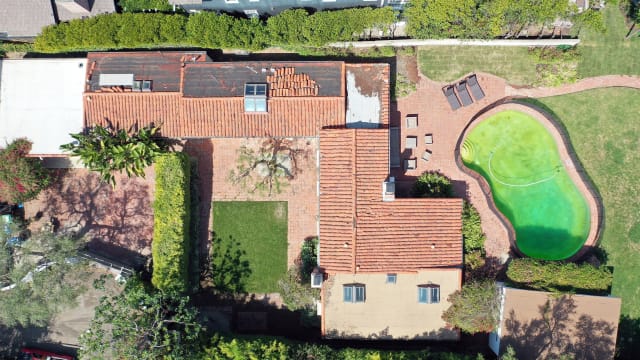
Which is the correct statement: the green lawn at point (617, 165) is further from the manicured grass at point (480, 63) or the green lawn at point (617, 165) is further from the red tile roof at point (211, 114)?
the red tile roof at point (211, 114)

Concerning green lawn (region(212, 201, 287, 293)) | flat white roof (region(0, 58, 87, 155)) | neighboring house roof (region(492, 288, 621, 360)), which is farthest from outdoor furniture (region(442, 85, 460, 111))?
flat white roof (region(0, 58, 87, 155))

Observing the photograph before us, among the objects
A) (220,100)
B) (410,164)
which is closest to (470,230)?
(410,164)

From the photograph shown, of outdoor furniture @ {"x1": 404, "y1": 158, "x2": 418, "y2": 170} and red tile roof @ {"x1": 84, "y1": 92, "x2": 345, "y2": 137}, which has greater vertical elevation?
red tile roof @ {"x1": 84, "y1": 92, "x2": 345, "y2": 137}

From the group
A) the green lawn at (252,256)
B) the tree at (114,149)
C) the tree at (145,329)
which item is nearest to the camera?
the tree at (145,329)

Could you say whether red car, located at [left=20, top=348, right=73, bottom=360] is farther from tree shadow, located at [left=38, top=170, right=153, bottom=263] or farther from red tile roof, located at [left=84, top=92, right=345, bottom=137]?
red tile roof, located at [left=84, top=92, right=345, bottom=137]

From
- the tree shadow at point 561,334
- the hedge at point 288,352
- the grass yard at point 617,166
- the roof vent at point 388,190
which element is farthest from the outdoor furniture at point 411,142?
the hedge at point 288,352

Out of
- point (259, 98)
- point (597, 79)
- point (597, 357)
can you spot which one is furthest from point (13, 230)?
point (597, 79)
